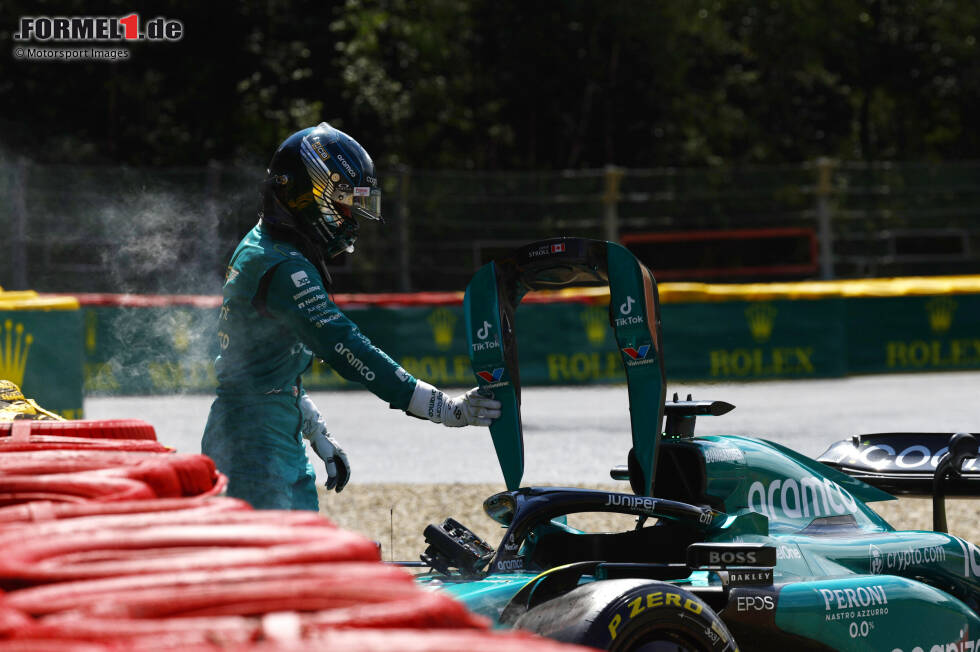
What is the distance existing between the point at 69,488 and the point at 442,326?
12.9 meters

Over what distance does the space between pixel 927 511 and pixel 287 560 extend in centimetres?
712

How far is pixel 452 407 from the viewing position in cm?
407

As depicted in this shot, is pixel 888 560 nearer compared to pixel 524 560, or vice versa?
pixel 524 560

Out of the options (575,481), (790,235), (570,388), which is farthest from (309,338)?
(790,235)

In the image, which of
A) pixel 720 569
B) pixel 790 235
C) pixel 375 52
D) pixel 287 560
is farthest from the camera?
pixel 375 52

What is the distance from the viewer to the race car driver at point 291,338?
159 inches

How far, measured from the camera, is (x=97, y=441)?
3135mm

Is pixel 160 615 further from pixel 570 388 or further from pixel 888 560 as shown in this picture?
pixel 570 388

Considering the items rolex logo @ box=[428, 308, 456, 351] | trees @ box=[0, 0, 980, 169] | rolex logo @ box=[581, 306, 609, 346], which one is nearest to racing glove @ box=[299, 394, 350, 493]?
rolex logo @ box=[428, 308, 456, 351]

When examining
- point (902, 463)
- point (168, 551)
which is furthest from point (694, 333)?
point (168, 551)

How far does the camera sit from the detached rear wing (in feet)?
16.3

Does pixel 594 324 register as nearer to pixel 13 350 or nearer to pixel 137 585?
pixel 13 350

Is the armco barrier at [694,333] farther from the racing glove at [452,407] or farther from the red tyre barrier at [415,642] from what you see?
the red tyre barrier at [415,642]

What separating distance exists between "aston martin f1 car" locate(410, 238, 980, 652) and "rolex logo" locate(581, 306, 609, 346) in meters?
10.4
